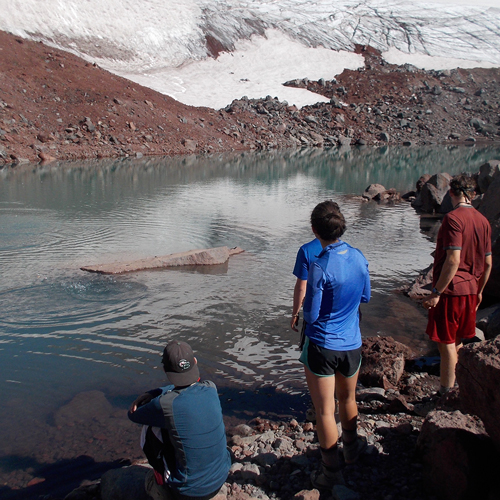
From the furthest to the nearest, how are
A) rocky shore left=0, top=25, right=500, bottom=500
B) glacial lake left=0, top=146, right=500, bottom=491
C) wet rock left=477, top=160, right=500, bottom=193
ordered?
1. wet rock left=477, top=160, right=500, bottom=193
2. glacial lake left=0, top=146, right=500, bottom=491
3. rocky shore left=0, top=25, right=500, bottom=500

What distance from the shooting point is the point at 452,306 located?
15.1 ft

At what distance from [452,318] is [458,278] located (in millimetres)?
361

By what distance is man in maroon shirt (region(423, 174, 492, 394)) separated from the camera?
4.50 metres

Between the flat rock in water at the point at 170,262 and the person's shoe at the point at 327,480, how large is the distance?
7.02 meters

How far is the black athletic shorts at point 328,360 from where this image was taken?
3.50m

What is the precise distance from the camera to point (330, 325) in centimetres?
353

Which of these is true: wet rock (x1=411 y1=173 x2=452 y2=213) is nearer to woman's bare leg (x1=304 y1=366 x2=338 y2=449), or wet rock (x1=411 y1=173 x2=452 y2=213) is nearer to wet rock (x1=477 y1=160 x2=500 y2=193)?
wet rock (x1=477 y1=160 x2=500 y2=193)

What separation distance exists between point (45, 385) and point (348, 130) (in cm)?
5720

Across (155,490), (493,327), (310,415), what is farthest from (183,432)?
(493,327)

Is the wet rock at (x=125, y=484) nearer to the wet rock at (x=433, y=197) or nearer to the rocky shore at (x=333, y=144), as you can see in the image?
the rocky shore at (x=333, y=144)

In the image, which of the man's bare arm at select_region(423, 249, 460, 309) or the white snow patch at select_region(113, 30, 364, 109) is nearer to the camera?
the man's bare arm at select_region(423, 249, 460, 309)

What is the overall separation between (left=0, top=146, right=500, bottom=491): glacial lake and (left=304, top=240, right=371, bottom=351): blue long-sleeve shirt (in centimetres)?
192

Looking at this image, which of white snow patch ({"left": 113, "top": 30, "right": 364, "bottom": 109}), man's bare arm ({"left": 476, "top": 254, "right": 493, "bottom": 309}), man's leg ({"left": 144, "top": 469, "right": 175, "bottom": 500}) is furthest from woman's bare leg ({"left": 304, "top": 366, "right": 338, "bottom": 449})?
white snow patch ({"left": 113, "top": 30, "right": 364, "bottom": 109})

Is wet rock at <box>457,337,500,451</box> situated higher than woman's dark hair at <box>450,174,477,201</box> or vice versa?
woman's dark hair at <box>450,174,477,201</box>
